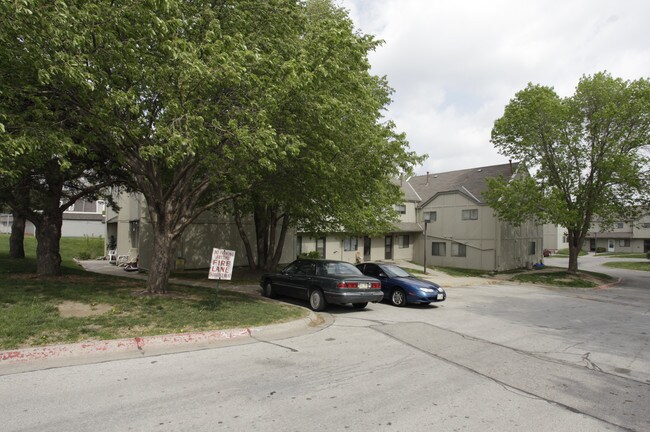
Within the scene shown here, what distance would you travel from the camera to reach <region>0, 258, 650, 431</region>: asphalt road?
444 centimetres

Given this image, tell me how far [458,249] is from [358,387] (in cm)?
2944

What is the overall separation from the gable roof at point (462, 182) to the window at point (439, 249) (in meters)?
3.79

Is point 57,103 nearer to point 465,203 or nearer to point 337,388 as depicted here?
point 337,388

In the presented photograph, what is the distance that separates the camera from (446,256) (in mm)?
33750

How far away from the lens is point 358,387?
549cm

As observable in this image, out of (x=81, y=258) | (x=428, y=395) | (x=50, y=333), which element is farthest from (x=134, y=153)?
(x=81, y=258)

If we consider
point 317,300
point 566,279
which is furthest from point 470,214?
point 317,300

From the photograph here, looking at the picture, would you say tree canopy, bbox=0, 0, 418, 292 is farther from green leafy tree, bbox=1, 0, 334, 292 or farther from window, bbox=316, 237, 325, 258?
window, bbox=316, 237, 325, 258

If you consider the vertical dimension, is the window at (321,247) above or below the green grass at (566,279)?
above

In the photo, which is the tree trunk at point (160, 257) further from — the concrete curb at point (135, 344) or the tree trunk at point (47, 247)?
the tree trunk at point (47, 247)

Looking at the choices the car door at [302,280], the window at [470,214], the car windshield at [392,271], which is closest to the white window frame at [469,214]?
the window at [470,214]

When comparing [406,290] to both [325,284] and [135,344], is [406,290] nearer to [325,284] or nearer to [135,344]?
[325,284]

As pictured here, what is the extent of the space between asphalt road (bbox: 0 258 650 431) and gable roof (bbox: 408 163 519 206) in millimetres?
24833

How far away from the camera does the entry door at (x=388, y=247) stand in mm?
34025
